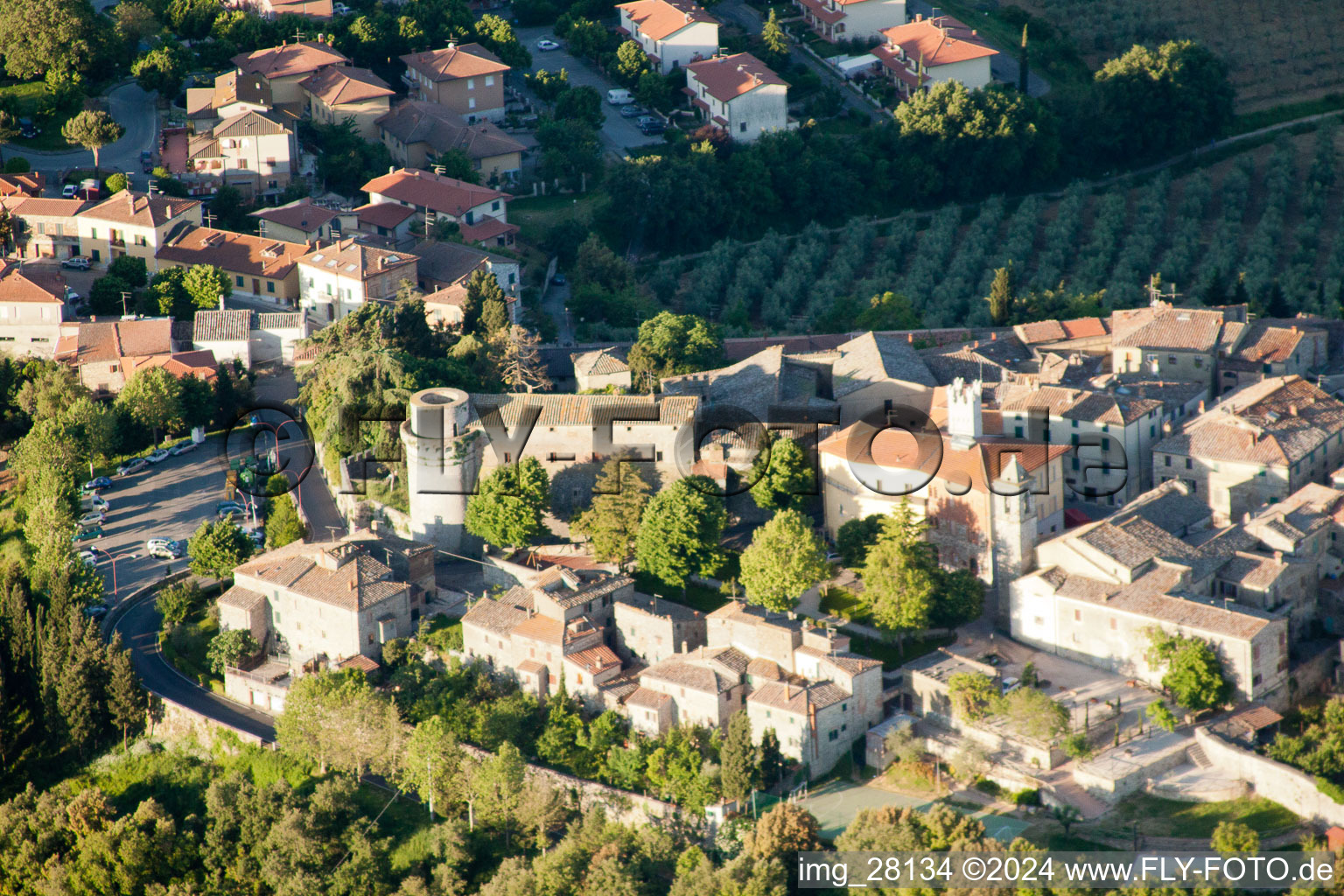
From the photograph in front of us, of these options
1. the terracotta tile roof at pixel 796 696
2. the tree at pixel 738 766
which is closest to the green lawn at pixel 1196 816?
the terracotta tile roof at pixel 796 696

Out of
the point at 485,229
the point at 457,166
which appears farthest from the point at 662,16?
the point at 485,229

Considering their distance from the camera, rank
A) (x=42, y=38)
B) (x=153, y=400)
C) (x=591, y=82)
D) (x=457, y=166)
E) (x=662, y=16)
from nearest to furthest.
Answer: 1. (x=153, y=400)
2. (x=457, y=166)
3. (x=42, y=38)
4. (x=591, y=82)
5. (x=662, y=16)

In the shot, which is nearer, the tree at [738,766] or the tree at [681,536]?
the tree at [738,766]

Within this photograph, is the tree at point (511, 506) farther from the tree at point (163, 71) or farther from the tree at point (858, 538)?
the tree at point (163, 71)

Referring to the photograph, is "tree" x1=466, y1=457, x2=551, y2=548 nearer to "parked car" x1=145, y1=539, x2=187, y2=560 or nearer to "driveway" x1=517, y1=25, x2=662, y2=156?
"parked car" x1=145, y1=539, x2=187, y2=560

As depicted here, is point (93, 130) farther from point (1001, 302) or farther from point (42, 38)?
point (1001, 302)

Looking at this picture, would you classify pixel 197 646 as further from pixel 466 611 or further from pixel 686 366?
pixel 686 366
